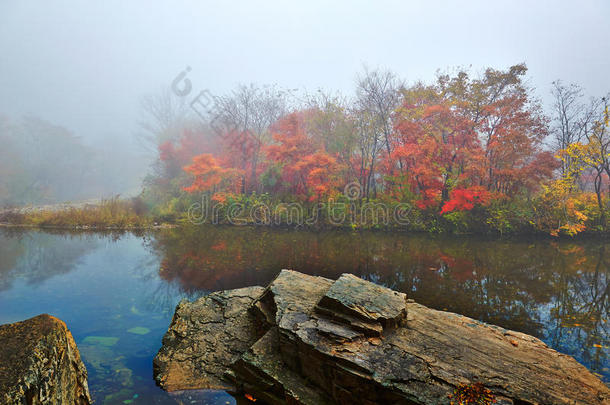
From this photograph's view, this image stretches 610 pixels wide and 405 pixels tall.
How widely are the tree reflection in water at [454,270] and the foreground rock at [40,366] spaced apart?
3252 mm

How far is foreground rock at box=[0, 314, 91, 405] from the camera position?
6.23 ft

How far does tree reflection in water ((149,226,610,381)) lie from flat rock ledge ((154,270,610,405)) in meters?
1.58

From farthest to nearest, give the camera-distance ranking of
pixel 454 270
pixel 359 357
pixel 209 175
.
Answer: pixel 209 175
pixel 454 270
pixel 359 357

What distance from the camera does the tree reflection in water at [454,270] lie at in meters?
4.58

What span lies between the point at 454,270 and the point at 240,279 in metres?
5.85

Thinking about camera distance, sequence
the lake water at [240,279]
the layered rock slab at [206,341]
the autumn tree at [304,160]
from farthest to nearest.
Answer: the autumn tree at [304,160], the lake water at [240,279], the layered rock slab at [206,341]

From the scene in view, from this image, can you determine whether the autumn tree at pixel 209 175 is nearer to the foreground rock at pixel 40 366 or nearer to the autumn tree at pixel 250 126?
the autumn tree at pixel 250 126

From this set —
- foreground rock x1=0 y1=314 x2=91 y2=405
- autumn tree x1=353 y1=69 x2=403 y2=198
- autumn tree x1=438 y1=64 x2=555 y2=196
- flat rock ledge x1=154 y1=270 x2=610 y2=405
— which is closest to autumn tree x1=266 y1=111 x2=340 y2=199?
autumn tree x1=353 y1=69 x2=403 y2=198

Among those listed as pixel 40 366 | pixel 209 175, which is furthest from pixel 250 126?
pixel 40 366

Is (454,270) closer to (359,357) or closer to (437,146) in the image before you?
(359,357)

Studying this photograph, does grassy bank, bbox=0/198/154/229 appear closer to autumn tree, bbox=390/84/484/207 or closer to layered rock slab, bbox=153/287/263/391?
layered rock slab, bbox=153/287/263/391

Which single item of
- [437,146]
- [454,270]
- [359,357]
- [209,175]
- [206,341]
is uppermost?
[437,146]

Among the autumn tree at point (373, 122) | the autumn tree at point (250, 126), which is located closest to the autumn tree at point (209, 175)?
the autumn tree at point (250, 126)

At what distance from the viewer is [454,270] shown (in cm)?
731
